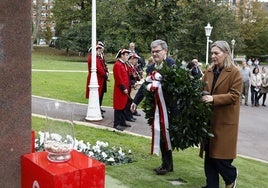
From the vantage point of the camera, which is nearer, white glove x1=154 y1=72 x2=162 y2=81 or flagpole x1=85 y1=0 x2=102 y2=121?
white glove x1=154 y1=72 x2=162 y2=81

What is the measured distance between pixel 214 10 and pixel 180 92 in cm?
3276

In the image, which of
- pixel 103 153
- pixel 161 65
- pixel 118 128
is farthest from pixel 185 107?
pixel 118 128

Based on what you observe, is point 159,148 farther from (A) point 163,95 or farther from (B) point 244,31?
(B) point 244,31

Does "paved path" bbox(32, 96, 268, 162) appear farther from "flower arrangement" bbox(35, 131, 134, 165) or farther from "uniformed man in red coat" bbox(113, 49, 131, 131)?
"flower arrangement" bbox(35, 131, 134, 165)

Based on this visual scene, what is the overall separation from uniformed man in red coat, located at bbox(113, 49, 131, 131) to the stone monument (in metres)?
6.13

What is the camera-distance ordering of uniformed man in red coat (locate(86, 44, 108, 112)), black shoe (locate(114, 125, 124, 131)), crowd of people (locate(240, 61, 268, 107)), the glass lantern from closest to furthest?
1. the glass lantern
2. black shoe (locate(114, 125, 124, 131))
3. uniformed man in red coat (locate(86, 44, 108, 112))
4. crowd of people (locate(240, 61, 268, 107))

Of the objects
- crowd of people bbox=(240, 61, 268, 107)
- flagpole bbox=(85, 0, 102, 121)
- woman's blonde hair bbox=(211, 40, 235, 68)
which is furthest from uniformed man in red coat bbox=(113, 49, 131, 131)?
crowd of people bbox=(240, 61, 268, 107)

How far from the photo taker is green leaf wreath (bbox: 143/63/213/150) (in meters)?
4.99

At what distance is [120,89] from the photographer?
9.69 m

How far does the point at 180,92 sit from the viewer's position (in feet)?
16.9

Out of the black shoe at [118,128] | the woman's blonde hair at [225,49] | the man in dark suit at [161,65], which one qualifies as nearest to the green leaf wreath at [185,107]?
the man in dark suit at [161,65]

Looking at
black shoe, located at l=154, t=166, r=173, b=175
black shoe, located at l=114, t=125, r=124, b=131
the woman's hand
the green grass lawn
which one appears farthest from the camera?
black shoe, located at l=114, t=125, r=124, b=131

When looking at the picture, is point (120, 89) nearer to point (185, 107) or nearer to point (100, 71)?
point (100, 71)

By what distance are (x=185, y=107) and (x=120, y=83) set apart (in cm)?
463
